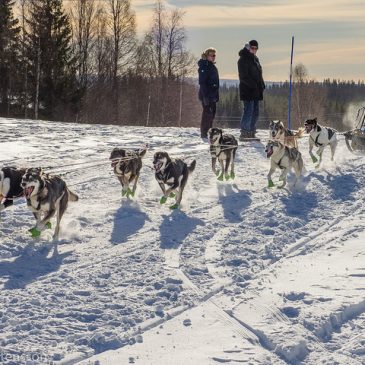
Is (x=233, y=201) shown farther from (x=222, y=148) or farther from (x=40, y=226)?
(x=40, y=226)

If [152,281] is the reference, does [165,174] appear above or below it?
above

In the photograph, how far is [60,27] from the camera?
28.5 meters

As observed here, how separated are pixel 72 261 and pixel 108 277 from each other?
1.65ft

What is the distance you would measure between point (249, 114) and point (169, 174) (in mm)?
4844

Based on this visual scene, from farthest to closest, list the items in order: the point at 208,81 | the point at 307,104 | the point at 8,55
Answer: the point at 307,104, the point at 8,55, the point at 208,81

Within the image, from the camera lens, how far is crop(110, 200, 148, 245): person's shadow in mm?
5867

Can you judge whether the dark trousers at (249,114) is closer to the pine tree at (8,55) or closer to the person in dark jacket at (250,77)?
the person in dark jacket at (250,77)

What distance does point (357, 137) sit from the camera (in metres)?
11.5

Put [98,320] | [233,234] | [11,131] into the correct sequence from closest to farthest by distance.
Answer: [98,320] < [233,234] < [11,131]

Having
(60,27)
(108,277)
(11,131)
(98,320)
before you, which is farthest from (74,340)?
(60,27)

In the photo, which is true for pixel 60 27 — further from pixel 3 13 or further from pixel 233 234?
pixel 233 234

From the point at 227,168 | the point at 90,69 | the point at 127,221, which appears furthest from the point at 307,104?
the point at 127,221

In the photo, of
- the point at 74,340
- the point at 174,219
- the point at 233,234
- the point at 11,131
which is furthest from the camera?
the point at 11,131

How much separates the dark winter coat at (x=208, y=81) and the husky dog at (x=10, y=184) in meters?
6.12
